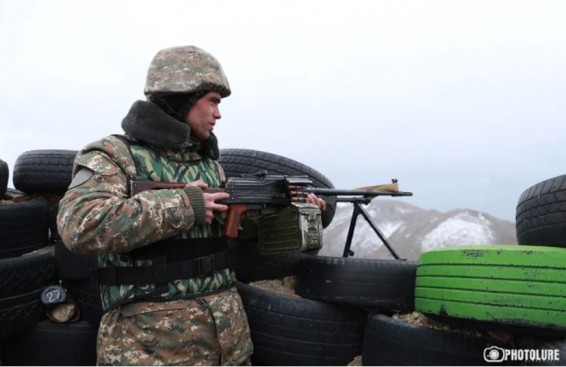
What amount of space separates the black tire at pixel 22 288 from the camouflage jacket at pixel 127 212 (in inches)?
61.0

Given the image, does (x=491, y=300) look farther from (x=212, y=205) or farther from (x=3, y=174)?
(x=3, y=174)

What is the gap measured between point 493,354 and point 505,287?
1.57 ft

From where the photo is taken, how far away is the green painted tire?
2.81 m

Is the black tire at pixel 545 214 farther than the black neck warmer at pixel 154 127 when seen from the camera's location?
Yes

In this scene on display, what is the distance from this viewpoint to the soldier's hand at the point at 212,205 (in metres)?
2.46

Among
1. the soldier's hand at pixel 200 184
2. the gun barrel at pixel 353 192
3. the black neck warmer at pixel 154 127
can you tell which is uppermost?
the black neck warmer at pixel 154 127

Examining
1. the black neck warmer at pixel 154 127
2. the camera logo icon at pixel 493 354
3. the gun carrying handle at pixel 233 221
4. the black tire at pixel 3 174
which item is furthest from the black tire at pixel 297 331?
the black tire at pixel 3 174

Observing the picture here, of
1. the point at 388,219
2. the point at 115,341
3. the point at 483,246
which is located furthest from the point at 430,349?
the point at 388,219

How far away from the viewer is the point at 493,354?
3.08 m

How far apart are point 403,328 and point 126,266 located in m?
1.78

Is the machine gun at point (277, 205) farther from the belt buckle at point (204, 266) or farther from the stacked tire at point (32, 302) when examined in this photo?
the stacked tire at point (32, 302)

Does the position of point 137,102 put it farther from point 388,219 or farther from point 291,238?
point 388,219

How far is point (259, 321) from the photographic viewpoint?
11.6ft

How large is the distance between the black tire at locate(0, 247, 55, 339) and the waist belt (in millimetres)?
1523
